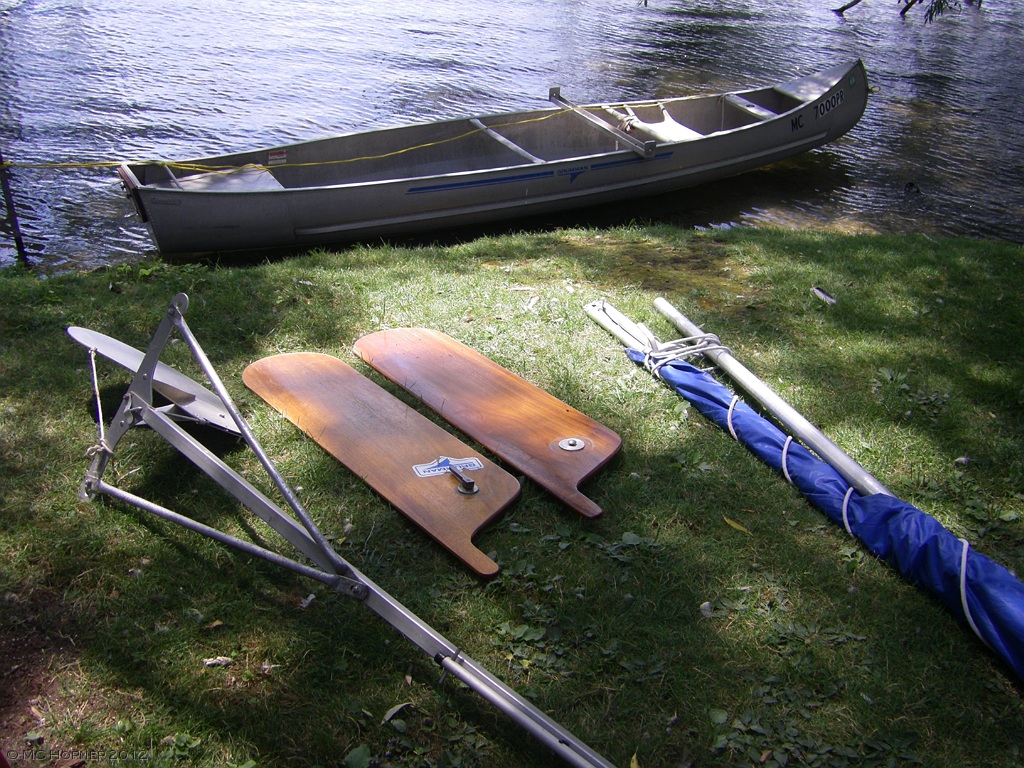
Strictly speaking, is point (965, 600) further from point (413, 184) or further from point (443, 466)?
point (413, 184)

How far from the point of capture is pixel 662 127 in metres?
10.4

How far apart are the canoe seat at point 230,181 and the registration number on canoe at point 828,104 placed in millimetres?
7519

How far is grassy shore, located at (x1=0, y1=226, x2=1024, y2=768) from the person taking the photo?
2521 mm

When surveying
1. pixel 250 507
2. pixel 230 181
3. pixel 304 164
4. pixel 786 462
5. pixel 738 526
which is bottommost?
pixel 738 526

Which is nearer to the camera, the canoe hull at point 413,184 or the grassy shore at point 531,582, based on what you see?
the grassy shore at point 531,582

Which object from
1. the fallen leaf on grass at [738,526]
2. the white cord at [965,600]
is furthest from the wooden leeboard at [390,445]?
the white cord at [965,600]

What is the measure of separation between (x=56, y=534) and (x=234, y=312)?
6.56ft

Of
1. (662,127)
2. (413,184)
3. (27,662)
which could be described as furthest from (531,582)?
(662,127)

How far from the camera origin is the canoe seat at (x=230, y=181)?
24.8 feet

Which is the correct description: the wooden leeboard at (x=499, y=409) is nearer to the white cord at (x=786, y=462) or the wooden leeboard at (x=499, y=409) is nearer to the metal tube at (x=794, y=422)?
Answer: the white cord at (x=786, y=462)

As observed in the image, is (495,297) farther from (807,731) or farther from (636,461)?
(807,731)

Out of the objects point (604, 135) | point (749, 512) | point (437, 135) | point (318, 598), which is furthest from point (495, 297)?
point (604, 135)

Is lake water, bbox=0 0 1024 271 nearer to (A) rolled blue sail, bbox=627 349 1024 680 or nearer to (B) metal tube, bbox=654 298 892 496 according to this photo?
(B) metal tube, bbox=654 298 892 496

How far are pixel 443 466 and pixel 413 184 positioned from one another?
4850mm
